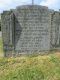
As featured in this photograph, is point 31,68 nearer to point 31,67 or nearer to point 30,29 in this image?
point 31,67

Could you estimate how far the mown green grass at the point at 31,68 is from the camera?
9.17 meters

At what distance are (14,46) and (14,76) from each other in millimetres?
2815

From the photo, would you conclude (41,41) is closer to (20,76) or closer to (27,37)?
(27,37)

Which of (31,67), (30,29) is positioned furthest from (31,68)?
(30,29)

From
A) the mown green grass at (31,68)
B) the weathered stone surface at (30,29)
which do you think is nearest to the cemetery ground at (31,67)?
the mown green grass at (31,68)

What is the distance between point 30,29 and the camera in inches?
468

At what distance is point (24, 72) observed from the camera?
9.47 m

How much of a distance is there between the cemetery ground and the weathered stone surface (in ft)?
1.76

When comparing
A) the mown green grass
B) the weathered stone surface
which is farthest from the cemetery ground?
the weathered stone surface

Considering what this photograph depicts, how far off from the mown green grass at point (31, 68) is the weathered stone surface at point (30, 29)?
62 cm

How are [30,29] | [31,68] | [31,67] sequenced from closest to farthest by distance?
[31,68] → [31,67] → [30,29]

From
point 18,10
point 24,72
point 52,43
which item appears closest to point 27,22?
point 18,10

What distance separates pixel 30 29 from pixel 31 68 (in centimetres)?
251

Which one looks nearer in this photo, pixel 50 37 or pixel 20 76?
pixel 20 76
